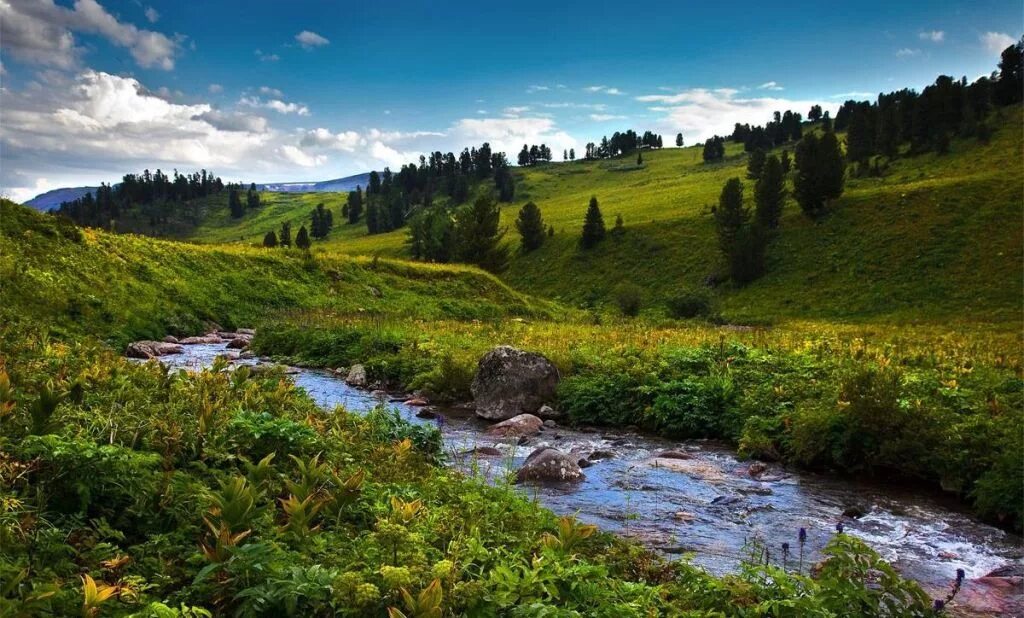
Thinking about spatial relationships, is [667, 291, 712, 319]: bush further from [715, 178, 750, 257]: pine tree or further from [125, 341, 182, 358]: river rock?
[125, 341, 182, 358]: river rock

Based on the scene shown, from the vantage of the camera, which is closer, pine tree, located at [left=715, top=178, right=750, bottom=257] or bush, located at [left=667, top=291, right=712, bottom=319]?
bush, located at [left=667, top=291, right=712, bottom=319]

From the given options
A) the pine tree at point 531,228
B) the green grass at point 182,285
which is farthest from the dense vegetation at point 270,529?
the pine tree at point 531,228

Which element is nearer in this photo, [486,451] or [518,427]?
[486,451]

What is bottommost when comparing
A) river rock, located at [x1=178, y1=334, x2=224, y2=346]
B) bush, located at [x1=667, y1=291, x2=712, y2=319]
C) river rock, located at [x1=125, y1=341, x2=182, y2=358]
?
bush, located at [x1=667, y1=291, x2=712, y2=319]

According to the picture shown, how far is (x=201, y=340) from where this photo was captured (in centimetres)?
2431

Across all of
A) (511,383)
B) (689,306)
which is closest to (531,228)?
(689,306)

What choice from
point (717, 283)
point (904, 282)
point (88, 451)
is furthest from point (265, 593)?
point (717, 283)

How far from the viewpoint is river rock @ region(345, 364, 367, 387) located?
61.5ft

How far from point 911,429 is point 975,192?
248ft

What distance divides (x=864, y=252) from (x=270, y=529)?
73.4m

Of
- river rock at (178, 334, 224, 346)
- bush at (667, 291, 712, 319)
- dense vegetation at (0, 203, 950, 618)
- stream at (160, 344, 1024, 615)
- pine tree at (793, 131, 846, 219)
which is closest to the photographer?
dense vegetation at (0, 203, 950, 618)

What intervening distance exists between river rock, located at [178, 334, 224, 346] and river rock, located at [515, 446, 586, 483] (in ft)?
58.2

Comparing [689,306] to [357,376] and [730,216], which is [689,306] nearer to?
[730,216]

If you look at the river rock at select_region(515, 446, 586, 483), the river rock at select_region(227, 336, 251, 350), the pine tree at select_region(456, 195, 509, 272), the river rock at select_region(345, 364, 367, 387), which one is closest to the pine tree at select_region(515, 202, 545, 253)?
the pine tree at select_region(456, 195, 509, 272)
